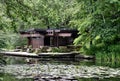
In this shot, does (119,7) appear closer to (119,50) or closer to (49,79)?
(119,50)

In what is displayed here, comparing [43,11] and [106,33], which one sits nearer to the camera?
[43,11]

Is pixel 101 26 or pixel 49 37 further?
pixel 49 37

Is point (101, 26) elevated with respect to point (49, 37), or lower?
elevated

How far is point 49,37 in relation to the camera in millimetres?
38438

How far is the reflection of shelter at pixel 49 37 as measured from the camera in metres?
34.9

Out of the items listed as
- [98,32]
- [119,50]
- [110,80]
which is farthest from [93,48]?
[110,80]

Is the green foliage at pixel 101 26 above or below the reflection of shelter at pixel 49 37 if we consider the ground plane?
above

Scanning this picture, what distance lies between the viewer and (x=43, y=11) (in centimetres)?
812

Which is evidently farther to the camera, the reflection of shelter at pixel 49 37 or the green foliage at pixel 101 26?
the reflection of shelter at pixel 49 37

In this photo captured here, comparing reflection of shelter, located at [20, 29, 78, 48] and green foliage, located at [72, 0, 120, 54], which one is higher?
green foliage, located at [72, 0, 120, 54]

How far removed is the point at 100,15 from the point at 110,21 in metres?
1.17

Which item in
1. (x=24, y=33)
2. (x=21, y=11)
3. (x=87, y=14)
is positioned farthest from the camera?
(x=24, y=33)

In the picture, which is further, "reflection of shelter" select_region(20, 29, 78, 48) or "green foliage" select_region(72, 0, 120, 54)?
"reflection of shelter" select_region(20, 29, 78, 48)

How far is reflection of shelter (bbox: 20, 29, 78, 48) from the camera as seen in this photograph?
3488 cm
